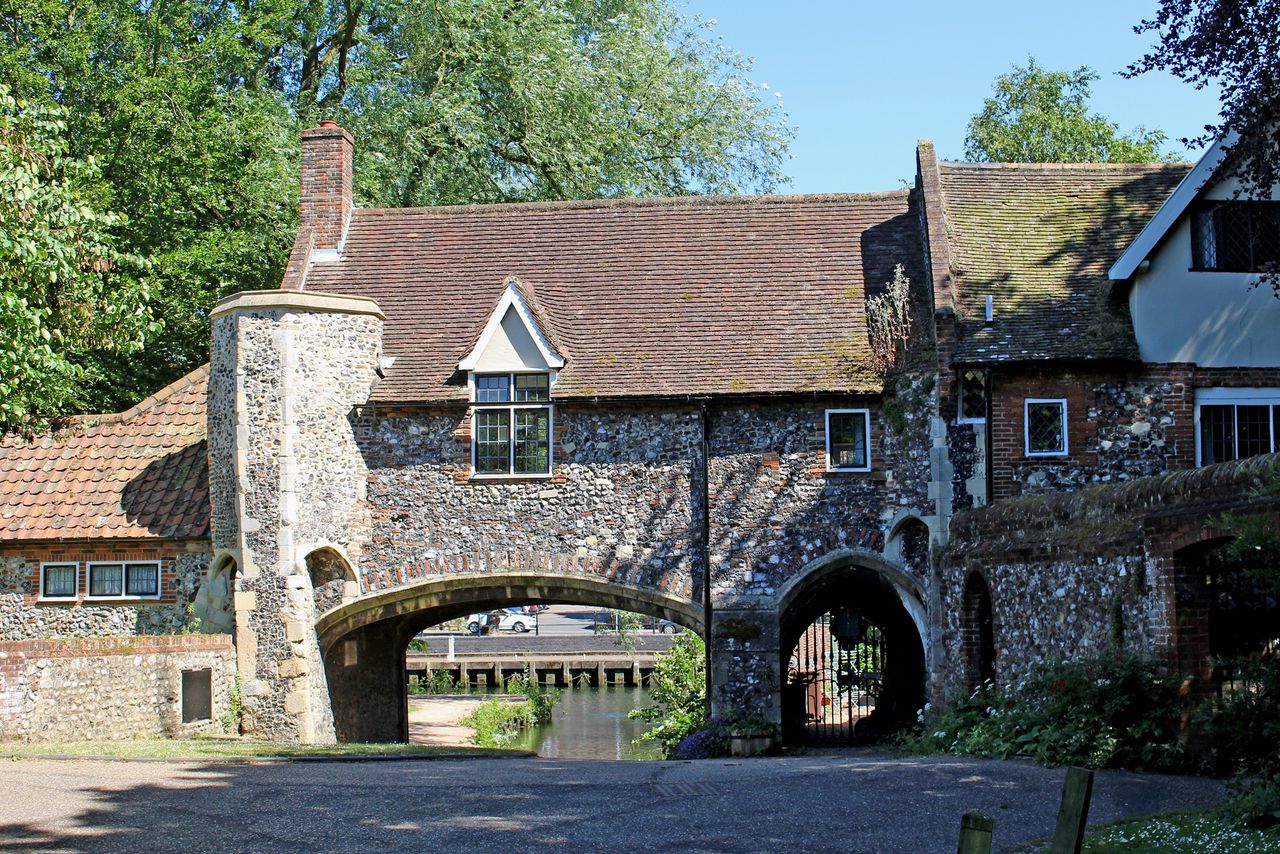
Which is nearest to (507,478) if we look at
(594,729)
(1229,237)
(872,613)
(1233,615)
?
(872,613)

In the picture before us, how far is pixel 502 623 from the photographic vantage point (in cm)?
6425

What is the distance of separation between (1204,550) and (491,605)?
45.7 ft

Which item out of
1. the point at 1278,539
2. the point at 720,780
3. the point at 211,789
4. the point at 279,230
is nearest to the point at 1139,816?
the point at 1278,539

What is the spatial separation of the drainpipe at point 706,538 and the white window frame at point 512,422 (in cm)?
237

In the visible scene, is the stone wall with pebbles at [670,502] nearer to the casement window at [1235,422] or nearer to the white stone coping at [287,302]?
the white stone coping at [287,302]

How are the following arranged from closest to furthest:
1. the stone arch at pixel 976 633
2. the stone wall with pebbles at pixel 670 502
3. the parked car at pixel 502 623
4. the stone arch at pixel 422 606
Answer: the stone arch at pixel 976 633 < the stone wall with pebbles at pixel 670 502 < the stone arch at pixel 422 606 < the parked car at pixel 502 623

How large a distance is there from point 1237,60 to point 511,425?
11.9m

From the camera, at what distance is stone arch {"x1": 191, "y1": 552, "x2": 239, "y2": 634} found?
2241cm

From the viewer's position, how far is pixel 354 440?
22.9 meters

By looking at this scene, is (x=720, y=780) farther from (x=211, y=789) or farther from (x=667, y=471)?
(x=667, y=471)

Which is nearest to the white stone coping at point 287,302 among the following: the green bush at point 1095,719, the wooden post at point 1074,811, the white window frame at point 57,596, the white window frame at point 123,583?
the white window frame at point 123,583

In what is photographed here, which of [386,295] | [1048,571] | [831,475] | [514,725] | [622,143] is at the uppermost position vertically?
[622,143]

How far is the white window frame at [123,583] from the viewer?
23.1 metres

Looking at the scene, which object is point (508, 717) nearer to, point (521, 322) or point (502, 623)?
point (521, 322)
